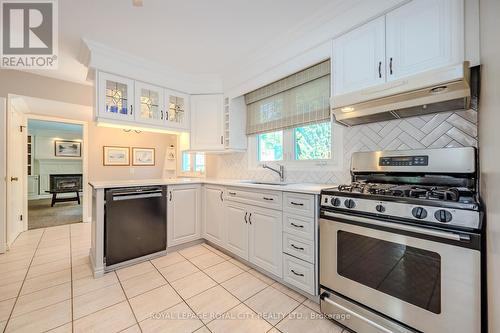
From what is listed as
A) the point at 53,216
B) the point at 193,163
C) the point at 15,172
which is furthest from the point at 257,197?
the point at 53,216

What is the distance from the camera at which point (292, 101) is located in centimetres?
249

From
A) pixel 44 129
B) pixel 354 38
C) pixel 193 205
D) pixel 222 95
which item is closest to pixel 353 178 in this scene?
pixel 354 38

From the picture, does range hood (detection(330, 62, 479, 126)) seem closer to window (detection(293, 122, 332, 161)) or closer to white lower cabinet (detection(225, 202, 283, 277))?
window (detection(293, 122, 332, 161))

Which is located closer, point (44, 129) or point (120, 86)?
point (120, 86)

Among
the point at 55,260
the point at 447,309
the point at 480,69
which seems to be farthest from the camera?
the point at 55,260

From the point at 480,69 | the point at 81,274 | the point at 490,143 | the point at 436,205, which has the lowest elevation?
the point at 81,274

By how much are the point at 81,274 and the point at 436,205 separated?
3027mm

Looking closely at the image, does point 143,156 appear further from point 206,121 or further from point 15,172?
point 206,121

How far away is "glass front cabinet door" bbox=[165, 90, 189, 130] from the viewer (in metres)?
3.08

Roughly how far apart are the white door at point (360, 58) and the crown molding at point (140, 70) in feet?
6.24

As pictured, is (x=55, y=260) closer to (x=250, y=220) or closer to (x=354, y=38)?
(x=250, y=220)

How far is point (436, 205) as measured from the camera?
3.56 ft

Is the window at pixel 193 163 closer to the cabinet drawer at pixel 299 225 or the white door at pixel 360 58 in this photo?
the cabinet drawer at pixel 299 225

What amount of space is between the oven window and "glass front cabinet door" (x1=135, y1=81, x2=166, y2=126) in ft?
8.79
